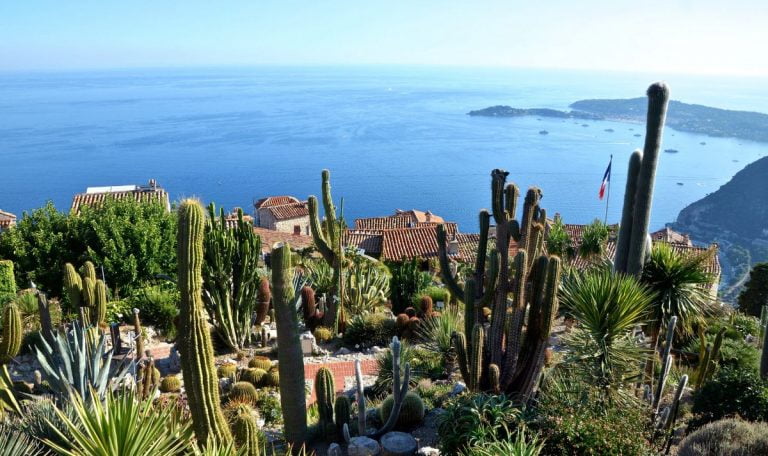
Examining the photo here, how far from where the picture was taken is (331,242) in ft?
41.0

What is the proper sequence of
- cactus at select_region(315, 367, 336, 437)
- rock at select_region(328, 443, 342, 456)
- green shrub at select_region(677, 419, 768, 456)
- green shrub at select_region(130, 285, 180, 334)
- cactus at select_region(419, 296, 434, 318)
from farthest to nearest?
cactus at select_region(419, 296, 434, 318) < green shrub at select_region(130, 285, 180, 334) < cactus at select_region(315, 367, 336, 437) < rock at select_region(328, 443, 342, 456) < green shrub at select_region(677, 419, 768, 456)

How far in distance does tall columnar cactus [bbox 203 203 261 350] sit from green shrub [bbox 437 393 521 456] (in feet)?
19.1

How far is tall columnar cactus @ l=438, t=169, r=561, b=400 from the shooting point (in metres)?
7.63

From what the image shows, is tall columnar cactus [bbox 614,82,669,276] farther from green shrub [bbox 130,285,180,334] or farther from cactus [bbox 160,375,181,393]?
green shrub [bbox 130,285,180,334]

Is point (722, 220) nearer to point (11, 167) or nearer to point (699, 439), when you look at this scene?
point (699, 439)

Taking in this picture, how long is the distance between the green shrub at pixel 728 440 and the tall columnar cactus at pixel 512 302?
2104 mm

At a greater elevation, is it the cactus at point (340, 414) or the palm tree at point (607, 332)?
the palm tree at point (607, 332)

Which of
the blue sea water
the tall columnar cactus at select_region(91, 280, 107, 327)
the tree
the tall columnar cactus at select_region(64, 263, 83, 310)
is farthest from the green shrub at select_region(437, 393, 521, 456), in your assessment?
the blue sea water

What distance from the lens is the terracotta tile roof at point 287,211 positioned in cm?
3850

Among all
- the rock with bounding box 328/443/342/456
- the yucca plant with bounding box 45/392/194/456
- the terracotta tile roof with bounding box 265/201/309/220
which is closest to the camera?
the yucca plant with bounding box 45/392/194/456

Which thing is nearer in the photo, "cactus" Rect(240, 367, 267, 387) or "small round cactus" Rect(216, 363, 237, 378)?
"cactus" Rect(240, 367, 267, 387)

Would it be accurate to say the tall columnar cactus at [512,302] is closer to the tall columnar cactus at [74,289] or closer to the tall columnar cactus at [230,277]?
the tall columnar cactus at [230,277]

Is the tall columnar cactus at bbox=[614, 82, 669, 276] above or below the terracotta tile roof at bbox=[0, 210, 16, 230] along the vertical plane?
above

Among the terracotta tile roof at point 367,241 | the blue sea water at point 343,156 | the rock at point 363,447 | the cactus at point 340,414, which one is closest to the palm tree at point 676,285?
the rock at point 363,447
